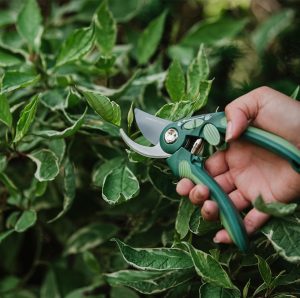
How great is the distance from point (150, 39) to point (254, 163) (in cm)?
61

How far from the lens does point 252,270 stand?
3.42 feet

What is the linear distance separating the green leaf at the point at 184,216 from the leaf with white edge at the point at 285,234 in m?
0.16

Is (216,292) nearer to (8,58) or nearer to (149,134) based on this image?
(149,134)

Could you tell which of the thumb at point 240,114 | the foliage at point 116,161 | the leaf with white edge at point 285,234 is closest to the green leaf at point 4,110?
the foliage at point 116,161

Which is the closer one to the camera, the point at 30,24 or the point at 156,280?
the point at 156,280

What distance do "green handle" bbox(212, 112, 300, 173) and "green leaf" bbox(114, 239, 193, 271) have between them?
26 centimetres

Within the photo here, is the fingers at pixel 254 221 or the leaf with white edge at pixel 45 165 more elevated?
the fingers at pixel 254 221

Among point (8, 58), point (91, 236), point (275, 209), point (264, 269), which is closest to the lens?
point (275, 209)

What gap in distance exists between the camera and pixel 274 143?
80 cm

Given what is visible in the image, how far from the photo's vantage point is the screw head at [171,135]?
899 mm

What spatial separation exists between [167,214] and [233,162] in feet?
1.13

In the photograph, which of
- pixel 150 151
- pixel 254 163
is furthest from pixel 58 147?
pixel 254 163

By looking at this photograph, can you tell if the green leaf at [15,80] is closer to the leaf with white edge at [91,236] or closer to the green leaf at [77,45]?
the green leaf at [77,45]

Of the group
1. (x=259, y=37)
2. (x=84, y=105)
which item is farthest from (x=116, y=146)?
(x=259, y=37)
